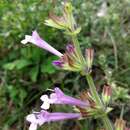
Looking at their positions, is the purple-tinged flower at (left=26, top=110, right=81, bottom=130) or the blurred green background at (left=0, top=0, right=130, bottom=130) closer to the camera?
the purple-tinged flower at (left=26, top=110, right=81, bottom=130)

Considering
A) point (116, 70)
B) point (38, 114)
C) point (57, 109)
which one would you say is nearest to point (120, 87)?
point (116, 70)

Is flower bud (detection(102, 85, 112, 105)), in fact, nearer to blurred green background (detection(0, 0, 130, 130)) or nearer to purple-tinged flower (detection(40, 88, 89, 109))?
purple-tinged flower (detection(40, 88, 89, 109))

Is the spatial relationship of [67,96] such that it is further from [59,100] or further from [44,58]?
[44,58]

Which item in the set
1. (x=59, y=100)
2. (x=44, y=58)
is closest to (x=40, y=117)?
(x=59, y=100)

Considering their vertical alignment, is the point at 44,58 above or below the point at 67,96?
above

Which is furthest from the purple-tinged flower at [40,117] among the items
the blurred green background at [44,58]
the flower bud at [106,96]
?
the blurred green background at [44,58]

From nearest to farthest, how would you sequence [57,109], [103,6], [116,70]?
[57,109]
[116,70]
[103,6]

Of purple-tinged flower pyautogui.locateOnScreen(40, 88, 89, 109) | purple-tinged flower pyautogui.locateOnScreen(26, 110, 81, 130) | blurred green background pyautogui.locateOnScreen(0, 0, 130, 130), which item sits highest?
blurred green background pyautogui.locateOnScreen(0, 0, 130, 130)

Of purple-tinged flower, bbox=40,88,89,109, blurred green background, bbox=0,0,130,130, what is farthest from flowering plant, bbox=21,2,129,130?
blurred green background, bbox=0,0,130,130

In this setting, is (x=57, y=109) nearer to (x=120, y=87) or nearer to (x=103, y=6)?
(x=120, y=87)
